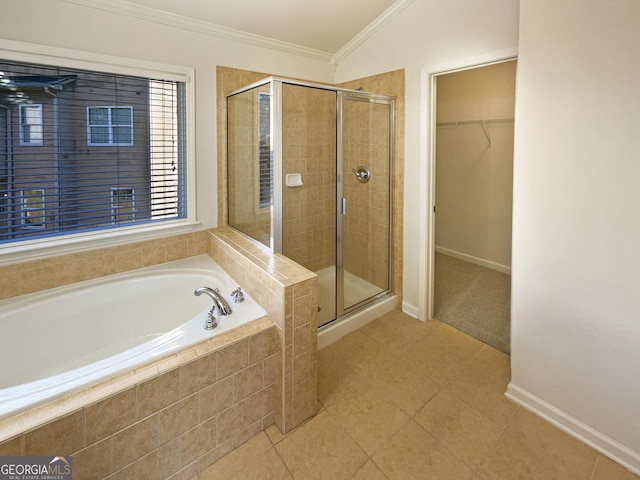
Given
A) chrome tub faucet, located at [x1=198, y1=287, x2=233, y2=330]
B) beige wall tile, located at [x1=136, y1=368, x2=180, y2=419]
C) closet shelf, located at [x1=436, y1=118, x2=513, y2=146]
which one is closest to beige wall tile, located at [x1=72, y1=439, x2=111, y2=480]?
beige wall tile, located at [x1=136, y1=368, x2=180, y2=419]

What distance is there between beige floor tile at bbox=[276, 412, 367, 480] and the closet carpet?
140cm

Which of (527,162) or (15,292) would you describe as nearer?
(527,162)

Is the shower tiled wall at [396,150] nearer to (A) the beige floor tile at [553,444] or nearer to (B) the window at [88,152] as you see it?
(A) the beige floor tile at [553,444]

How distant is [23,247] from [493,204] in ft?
13.8

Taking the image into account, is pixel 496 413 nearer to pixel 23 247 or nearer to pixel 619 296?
pixel 619 296

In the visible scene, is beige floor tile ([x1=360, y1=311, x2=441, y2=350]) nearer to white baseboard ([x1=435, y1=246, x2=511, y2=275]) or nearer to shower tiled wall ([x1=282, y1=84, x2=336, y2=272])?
shower tiled wall ([x1=282, y1=84, x2=336, y2=272])

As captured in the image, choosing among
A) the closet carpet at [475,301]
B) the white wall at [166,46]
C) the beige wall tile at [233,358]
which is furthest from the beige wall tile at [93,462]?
the closet carpet at [475,301]

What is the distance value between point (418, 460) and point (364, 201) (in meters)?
1.86

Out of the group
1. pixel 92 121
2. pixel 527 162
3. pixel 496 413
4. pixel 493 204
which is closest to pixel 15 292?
pixel 92 121

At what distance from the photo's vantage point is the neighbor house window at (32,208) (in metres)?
1.88

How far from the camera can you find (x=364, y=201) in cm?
276

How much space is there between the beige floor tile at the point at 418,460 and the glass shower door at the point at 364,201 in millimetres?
1081

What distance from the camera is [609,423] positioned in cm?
150

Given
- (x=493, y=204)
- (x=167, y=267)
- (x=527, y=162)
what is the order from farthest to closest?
1. (x=493, y=204)
2. (x=167, y=267)
3. (x=527, y=162)
